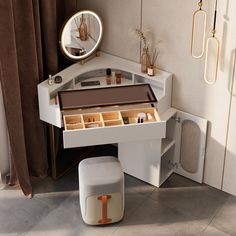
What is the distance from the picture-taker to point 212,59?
3.75 m

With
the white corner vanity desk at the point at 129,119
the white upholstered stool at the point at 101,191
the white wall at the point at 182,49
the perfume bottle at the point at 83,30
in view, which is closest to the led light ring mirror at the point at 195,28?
the white wall at the point at 182,49

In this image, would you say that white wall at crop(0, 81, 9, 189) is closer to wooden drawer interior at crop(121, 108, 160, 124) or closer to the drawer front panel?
the drawer front panel

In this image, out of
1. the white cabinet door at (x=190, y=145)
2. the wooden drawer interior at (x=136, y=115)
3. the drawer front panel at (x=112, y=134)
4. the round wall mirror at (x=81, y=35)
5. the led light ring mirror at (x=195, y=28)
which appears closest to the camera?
the drawer front panel at (x=112, y=134)

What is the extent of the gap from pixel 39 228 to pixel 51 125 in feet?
2.41

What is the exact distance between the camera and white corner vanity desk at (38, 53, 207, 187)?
361cm

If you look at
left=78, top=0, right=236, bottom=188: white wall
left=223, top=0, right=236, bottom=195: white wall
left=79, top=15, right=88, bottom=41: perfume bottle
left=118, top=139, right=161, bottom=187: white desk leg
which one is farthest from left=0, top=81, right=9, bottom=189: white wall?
left=223, top=0, right=236, bottom=195: white wall

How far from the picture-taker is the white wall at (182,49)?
12.2 feet

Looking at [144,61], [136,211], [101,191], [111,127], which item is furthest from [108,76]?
[136,211]

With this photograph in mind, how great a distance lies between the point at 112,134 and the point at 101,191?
397 mm

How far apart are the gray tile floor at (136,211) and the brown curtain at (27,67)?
0.16m

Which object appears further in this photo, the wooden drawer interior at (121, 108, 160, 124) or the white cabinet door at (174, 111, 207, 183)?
the white cabinet door at (174, 111, 207, 183)

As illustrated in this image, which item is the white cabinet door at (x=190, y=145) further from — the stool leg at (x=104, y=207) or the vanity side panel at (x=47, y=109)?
the vanity side panel at (x=47, y=109)

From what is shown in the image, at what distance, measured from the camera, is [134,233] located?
3787 mm

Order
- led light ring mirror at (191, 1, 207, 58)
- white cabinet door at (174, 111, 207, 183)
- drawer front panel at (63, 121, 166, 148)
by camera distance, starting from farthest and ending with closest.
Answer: white cabinet door at (174, 111, 207, 183) → led light ring mirror at (191, 1, 207, 58) → drawer front panel at (63, 121, 166, 148)
